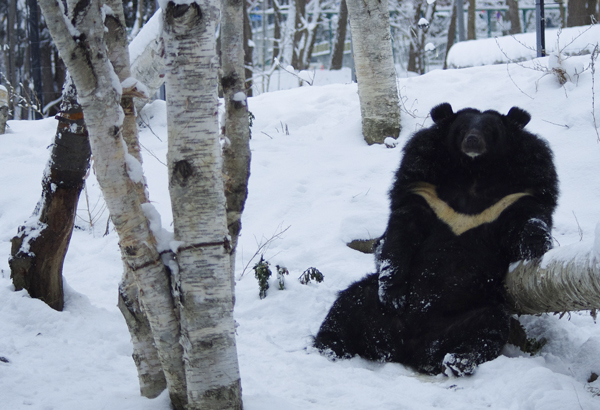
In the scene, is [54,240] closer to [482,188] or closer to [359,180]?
[482,188]

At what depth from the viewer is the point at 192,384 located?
2.15 meters

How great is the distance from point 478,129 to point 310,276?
1716 mm

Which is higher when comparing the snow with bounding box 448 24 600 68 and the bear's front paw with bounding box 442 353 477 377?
the snow with bounding box 448 24 600 68

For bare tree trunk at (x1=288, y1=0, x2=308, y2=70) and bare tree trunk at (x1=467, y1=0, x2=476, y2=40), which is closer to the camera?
bare tree trunk at (x1=467, y1=0, x2=476, y2=40)

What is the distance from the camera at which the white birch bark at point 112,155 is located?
2020 millimetres

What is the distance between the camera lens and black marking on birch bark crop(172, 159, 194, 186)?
6.91ft

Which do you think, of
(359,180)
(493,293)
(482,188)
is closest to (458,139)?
(482,188)

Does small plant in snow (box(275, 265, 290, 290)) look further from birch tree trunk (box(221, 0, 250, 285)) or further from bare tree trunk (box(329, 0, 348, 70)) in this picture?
bare tree trunk (box(329, 0, 348, 70))

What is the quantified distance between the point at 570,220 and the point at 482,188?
89.2 inches

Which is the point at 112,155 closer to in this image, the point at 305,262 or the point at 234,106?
the point at 234,106

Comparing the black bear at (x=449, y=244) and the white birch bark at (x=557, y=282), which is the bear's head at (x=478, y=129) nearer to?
the black bear at (x=449, y=244)

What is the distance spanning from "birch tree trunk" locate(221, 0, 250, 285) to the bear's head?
166 centimetres

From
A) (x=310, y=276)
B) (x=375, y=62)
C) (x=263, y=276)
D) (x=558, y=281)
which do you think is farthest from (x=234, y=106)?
(x=375, y=62)

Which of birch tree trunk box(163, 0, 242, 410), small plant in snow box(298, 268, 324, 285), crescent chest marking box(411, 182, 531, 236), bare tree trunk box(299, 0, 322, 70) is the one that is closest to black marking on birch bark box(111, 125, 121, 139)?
birch tree trunk box(163, 0, 242, 410)
